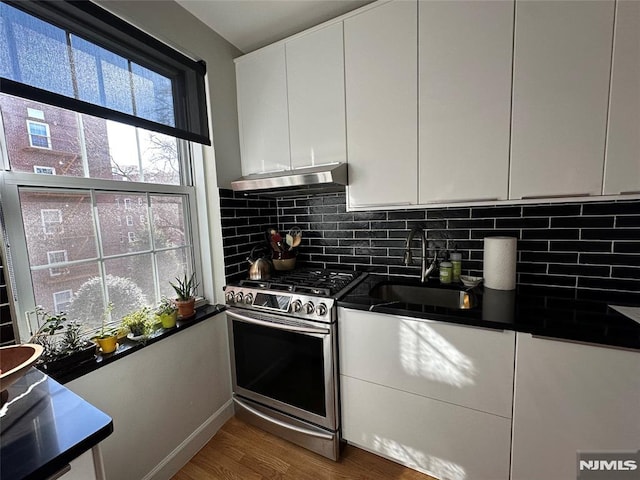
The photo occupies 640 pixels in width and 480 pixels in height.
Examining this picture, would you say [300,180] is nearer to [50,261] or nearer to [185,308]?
[185,308]

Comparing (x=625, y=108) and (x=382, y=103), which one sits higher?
(x=382, y=103)

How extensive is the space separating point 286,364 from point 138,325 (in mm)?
832

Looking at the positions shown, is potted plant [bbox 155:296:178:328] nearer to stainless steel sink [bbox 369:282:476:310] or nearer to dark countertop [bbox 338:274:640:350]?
dark countertop [bbox 338:274:640:350]

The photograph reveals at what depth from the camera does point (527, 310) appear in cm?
125

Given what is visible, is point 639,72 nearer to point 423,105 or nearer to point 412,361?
point 423,105

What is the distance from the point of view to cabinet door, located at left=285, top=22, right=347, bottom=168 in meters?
1.60

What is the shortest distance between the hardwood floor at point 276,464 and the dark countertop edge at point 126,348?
2.57 feet

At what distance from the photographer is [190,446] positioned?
63.3 inches

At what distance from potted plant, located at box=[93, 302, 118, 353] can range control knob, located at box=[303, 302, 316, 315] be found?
0.93 meters

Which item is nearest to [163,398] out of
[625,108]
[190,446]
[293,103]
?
[190,446]

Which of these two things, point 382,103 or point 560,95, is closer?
point 560,95

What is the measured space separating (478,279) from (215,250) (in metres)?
1.69
